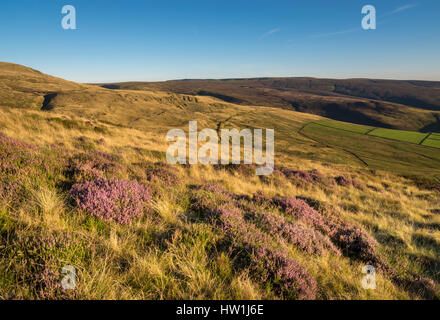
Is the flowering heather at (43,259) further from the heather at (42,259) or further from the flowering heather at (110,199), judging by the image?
the flowering heather at (110,199)

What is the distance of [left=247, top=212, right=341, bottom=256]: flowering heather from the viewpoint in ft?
13.7

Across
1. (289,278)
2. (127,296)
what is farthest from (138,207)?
(289,278)

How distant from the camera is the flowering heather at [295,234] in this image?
13.7 feet

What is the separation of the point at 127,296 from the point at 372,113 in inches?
7970

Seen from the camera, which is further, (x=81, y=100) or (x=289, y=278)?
(x=81, y=100)

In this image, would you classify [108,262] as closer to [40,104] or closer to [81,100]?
[40,104]

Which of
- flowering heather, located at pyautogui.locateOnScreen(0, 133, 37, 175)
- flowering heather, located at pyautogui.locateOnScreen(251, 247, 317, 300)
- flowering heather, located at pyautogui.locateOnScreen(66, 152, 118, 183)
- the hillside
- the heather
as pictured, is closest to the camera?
the heather

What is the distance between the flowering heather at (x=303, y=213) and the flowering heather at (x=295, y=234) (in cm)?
92

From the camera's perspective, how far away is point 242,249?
3.36 metres

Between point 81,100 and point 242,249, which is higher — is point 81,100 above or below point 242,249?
above

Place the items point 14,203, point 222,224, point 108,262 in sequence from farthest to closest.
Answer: point 222,224 → point 14,203 → point 108,262

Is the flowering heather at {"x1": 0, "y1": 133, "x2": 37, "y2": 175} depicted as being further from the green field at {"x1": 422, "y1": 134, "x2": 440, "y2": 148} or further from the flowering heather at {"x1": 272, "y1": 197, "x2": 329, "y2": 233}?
the green field at {"x1": 422, "y1": 134, "x2": 440, "y2": 148}

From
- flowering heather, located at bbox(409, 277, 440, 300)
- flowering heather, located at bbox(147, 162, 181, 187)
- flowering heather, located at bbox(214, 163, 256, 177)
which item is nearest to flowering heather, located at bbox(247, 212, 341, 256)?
flowering heather, located at bbox(409, 277, 440, 300)

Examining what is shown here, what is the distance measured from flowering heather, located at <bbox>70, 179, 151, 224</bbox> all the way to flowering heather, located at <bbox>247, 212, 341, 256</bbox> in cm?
271
